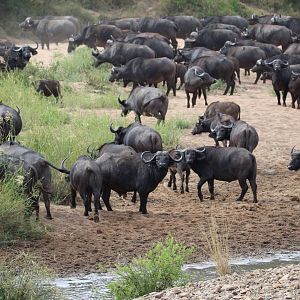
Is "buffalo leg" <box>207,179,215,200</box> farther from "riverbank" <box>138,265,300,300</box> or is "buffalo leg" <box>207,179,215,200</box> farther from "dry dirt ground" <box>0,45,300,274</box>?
"riverbank" <box>138,265,300,300</box>

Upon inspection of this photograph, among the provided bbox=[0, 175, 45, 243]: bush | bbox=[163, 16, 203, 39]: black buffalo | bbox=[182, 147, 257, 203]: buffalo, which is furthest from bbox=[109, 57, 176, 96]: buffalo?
bbox=[163, 16, 203, 39]: black buffalo

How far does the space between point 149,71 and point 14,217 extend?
13671 millimetres

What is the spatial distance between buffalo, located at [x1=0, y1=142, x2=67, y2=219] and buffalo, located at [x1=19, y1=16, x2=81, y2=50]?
81.3 feet

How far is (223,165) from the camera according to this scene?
16438 mm

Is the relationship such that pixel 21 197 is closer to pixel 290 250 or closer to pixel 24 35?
pixel 290 250

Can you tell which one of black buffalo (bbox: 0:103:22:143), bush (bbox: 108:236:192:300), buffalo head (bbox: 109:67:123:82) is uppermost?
bush (bbox: 108:236:192:300)

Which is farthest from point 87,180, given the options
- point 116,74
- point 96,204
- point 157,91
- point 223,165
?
point 116,74

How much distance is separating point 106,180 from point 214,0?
3290 cm

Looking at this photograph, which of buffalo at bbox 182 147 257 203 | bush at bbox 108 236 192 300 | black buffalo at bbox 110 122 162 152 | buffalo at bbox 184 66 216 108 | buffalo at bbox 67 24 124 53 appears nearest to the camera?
bush at bbox 108 236 192 300

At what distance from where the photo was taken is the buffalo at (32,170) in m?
13.9

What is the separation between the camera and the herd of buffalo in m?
14.8

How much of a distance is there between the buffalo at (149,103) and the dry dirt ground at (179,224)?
257 centimetres

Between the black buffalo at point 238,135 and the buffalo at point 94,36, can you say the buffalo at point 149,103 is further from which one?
the buffalo at point 94,36

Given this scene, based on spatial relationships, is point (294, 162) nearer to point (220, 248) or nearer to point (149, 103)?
point (149, 103)
